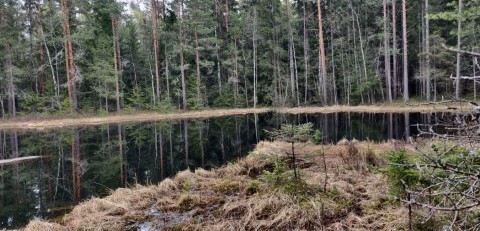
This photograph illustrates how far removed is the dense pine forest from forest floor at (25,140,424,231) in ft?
77.2

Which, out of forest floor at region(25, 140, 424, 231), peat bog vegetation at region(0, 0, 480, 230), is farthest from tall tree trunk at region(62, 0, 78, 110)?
forest floor at region(25, 140, 424, 231)

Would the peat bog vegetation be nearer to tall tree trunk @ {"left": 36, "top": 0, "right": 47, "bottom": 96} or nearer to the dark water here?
the dark water

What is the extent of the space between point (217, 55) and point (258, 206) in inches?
1306

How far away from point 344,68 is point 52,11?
28.3 meters

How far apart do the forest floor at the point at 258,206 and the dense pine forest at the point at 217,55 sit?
23.5 meters

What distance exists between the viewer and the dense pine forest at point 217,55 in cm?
2998

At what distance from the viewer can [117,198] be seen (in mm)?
5891

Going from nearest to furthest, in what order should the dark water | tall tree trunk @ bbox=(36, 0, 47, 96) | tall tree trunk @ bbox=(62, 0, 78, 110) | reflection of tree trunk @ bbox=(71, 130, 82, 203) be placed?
the dark water < reflection of tree trunk @ bbox=(71, 130, 82, 203) < tall tree trunk @ bbox=(62, 0, 78, 110) < tall tree trunk @ bbox=(36, 0, 47, 96)

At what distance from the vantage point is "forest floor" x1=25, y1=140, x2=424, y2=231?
4.20m

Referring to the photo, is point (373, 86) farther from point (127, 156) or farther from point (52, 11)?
point (52, 11)

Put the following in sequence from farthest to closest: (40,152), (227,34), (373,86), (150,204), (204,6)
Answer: (227,34), (204,6), (373,86), (40,152), (150,204)

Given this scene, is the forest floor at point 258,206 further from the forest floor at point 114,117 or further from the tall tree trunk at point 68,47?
the tall tree trunk at point 68,47

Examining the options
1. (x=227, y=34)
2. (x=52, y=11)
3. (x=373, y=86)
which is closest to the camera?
(x=52, y=11)

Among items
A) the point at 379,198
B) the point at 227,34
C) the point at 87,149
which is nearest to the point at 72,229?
the point at 379,198
